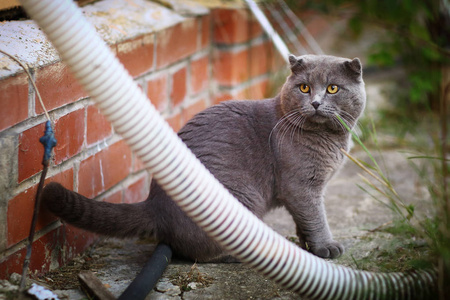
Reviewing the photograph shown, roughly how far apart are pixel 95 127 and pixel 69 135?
159mm

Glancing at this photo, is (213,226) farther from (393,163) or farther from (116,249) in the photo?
(393,163)

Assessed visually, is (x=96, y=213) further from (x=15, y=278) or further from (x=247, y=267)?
(x=247, y=267)

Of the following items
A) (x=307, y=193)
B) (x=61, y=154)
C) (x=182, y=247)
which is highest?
(x=61, y=154)

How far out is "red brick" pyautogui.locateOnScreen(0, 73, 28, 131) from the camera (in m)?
1.33

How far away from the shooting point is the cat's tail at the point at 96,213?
4.79 feet

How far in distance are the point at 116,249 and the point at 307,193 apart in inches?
27.4

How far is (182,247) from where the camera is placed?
5.41 ft

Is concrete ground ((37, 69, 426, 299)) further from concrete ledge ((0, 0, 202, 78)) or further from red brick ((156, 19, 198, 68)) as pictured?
red brick ((156, 19, 198, 68))

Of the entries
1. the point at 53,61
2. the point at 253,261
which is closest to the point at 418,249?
the point at 253,261

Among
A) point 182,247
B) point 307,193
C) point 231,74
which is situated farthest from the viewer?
point 231,74

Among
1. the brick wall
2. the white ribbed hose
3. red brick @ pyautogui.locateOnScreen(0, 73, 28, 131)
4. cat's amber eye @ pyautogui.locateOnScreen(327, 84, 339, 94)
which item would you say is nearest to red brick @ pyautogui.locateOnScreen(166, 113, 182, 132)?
the brick wall

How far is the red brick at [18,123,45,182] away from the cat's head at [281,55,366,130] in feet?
2.65

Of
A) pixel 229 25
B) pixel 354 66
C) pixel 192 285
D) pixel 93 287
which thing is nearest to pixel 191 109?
pixel 229 25

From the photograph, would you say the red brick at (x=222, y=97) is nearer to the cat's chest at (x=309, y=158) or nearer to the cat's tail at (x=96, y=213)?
the cat's chest at (x=309, y=158)
